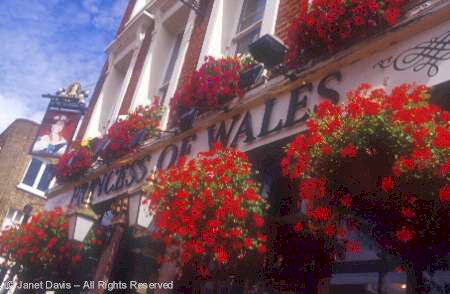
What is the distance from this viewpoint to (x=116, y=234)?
19.5 feet

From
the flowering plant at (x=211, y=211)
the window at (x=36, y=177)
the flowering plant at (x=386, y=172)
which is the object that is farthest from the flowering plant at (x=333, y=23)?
the window at (x=36, y=177)

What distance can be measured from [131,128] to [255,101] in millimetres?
3508

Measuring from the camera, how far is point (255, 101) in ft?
19.0

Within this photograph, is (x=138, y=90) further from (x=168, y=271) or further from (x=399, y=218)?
(x=399, y=218)

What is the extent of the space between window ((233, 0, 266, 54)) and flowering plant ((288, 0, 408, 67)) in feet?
8.68

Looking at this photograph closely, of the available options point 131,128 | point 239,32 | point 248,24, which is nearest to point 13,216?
point 131,128

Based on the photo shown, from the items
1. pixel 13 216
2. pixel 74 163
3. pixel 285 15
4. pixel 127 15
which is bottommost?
pixel 13 216

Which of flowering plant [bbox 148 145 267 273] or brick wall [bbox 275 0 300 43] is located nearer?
flowering plant [bbox 148 145 267 273]

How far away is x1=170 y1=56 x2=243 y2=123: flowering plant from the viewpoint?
20.3 ft

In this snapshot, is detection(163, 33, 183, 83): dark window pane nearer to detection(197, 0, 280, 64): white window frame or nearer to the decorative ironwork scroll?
detection(197, 0, 280, 64): white window frame

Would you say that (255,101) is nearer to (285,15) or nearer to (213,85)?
(213,85)

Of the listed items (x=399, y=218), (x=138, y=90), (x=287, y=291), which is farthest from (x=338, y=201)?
(x=138, y=90)

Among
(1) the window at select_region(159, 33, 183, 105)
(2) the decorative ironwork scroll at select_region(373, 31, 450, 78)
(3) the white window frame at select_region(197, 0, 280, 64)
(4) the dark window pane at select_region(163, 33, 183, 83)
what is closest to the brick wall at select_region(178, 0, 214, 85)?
(3) the white window frame at select_region(197, 0, 280, 64)

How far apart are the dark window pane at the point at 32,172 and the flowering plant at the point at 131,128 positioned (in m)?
17.3
